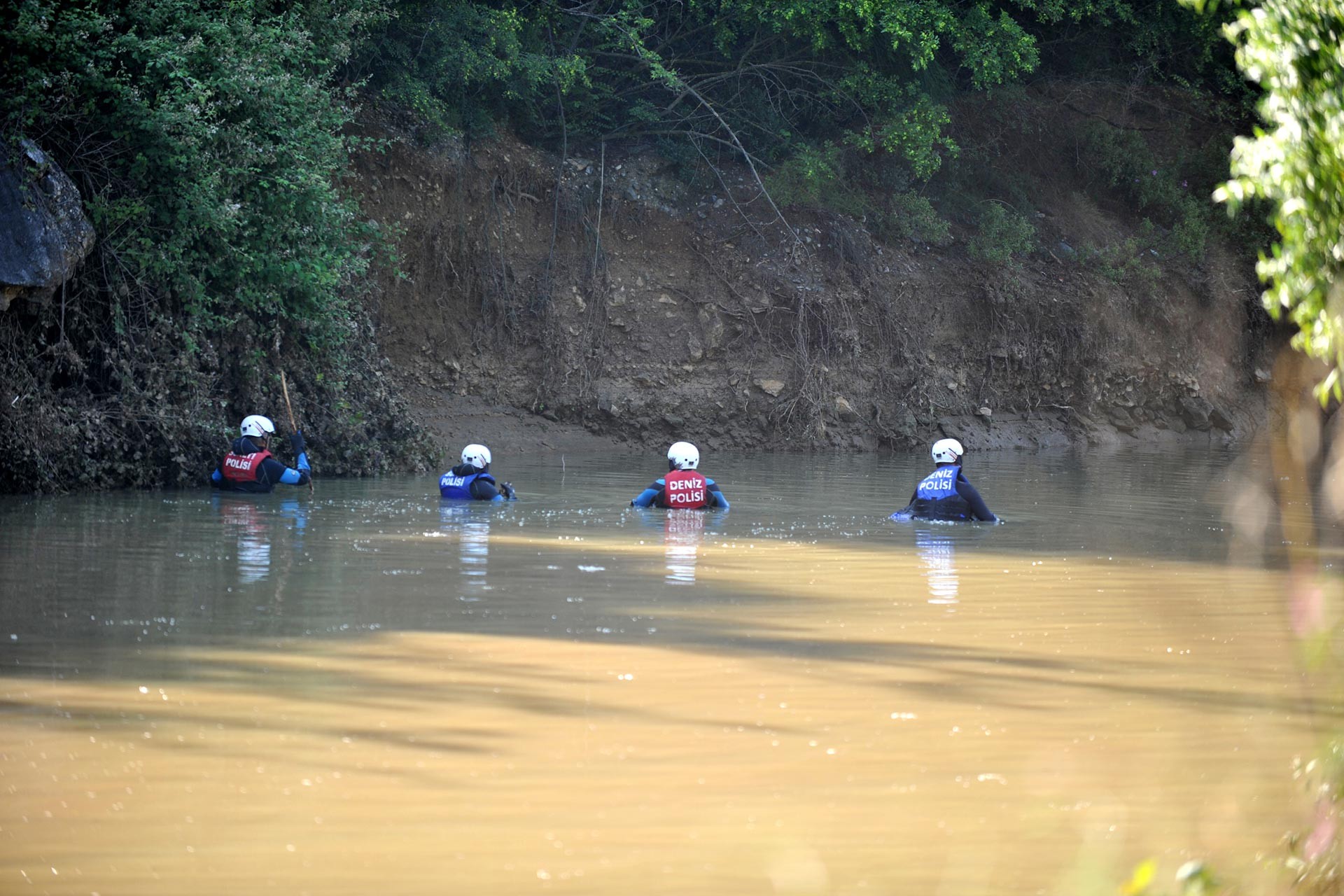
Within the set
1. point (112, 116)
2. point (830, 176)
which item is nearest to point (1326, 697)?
point (112, 116)

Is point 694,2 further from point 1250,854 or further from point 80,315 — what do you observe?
point 1250,854

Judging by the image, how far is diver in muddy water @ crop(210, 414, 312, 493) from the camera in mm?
17703

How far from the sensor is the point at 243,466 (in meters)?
17.8

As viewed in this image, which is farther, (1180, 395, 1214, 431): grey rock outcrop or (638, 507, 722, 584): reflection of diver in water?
(1180, 395, 1214, 431): grey rock outcrop

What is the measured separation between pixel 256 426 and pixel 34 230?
359cm

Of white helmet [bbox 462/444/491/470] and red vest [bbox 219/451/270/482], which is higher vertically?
white helmet [bbox 462/444/491/470]

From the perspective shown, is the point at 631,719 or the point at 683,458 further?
the point at 683,458

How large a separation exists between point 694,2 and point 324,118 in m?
11.8

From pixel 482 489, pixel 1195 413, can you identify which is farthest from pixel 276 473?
pixel 1195 413

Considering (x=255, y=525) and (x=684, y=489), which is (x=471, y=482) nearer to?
(x=684, y=489)

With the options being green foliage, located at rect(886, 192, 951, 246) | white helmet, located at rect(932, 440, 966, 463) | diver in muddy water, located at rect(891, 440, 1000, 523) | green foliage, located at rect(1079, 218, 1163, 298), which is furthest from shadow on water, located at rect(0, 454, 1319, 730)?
green foliage, located at rect(1079, 218, 1163, 298)

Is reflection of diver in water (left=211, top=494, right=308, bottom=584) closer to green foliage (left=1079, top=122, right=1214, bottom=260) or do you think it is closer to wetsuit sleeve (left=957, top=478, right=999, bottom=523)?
wetsuit sleeve (left=957, top=478, right=999, bottom=523)

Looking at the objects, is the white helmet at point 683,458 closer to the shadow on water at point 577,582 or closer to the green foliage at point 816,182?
the shadow on water at point 577,582

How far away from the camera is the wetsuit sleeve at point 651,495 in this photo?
16406 millimetres
